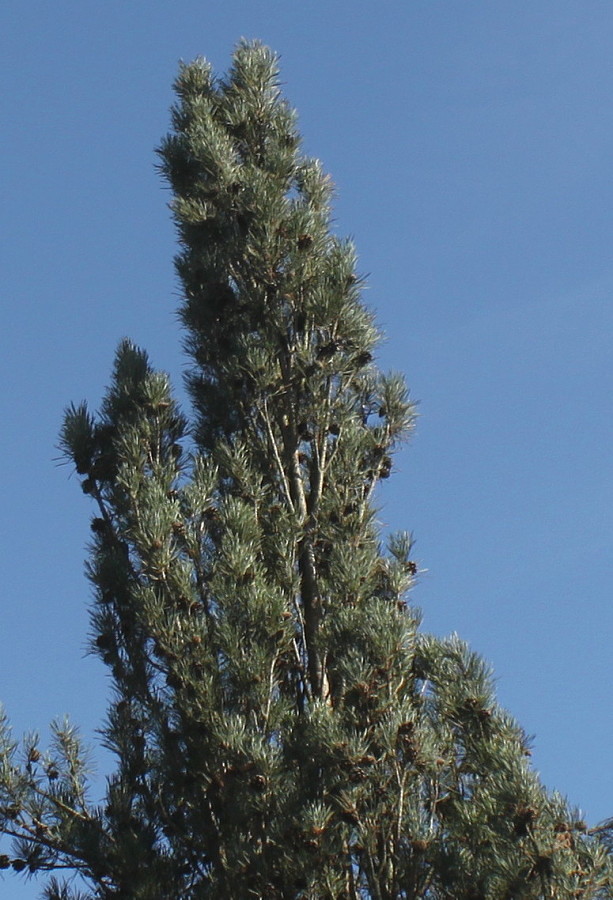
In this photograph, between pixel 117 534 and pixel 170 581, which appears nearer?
pixel 170 581

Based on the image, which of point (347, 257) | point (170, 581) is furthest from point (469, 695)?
point (347, 257)

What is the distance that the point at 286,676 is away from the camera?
9.03 meters

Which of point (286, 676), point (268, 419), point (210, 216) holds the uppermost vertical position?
point (210, 216)

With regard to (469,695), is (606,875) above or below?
below

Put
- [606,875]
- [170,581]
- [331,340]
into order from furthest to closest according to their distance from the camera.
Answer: [331,340] < [170,581] < [606,875]

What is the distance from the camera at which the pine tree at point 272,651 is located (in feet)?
26.1

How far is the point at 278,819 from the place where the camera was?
7.95 m

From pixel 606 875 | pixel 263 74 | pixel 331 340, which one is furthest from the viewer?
pixel 263 74

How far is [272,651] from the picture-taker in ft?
28.2

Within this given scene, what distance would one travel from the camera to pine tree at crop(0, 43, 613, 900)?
797 cm

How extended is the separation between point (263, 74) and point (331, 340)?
3071mm

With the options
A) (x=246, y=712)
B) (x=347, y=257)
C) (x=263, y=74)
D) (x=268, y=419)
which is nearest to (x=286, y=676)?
(x=246, y=712)

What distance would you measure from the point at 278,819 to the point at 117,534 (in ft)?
8.66

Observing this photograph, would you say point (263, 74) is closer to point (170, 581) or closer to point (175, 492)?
point (175, 492)
